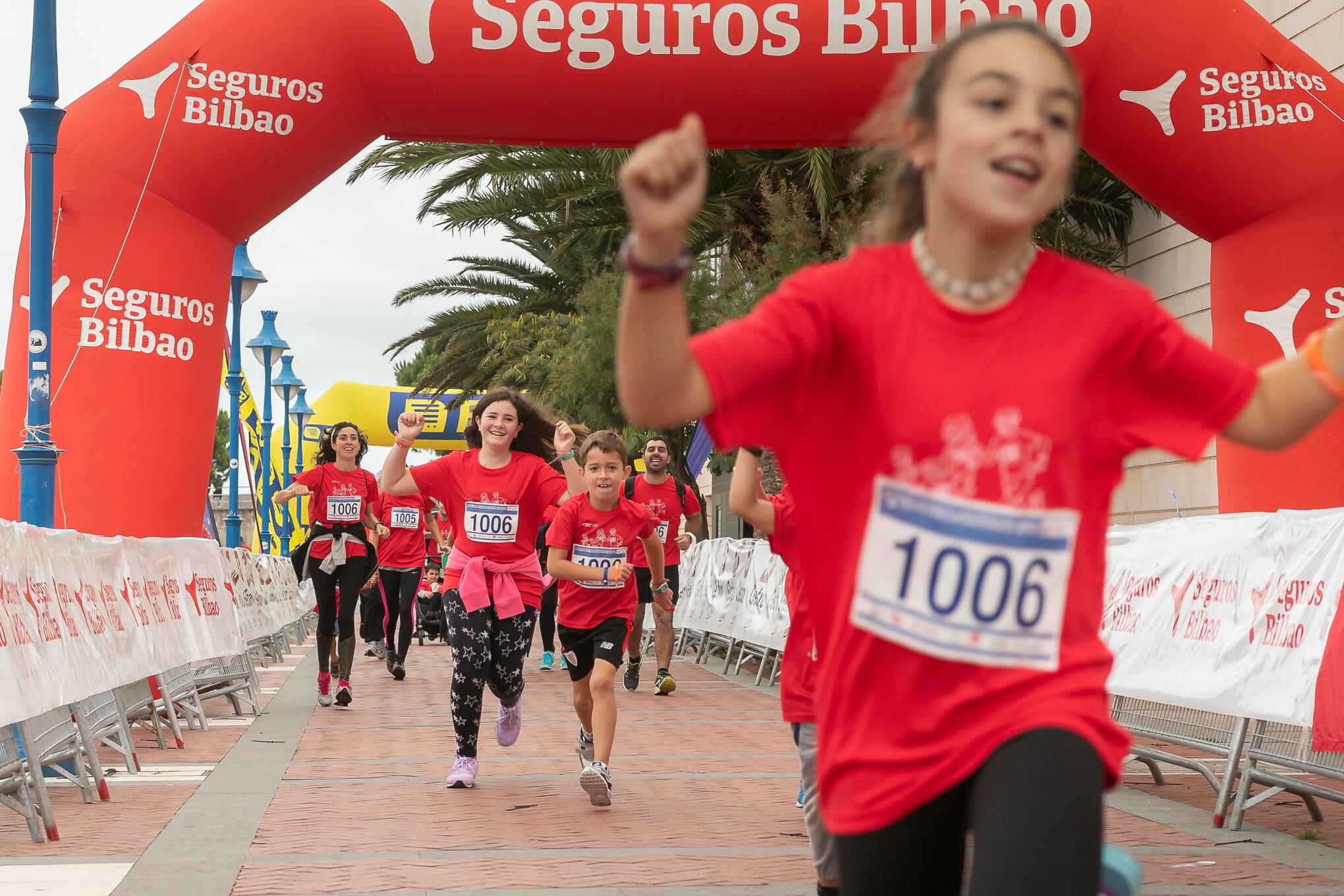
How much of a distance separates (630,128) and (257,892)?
6.47 meters

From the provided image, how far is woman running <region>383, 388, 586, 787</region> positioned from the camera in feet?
26.5

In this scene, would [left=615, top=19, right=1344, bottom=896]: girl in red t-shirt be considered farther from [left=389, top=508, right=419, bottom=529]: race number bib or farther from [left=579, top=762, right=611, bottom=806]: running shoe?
[left=389, top=508, right=419, bottom=529]: race number bib

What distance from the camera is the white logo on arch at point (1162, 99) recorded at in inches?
400

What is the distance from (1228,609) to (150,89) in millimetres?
7025

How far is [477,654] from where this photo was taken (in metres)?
8.14

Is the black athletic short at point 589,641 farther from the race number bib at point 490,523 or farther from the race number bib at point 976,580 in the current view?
the race number bib at point 976,580

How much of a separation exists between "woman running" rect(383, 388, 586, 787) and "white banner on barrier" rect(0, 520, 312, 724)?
1607mm

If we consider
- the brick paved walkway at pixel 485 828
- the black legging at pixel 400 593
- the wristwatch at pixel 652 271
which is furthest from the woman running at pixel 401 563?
the wristwatch at pixel 652 271

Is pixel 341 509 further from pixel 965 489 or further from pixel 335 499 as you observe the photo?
pixel 965 489

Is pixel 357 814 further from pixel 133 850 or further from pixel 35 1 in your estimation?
pixel 35 1

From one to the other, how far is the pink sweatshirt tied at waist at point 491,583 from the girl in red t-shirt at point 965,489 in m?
5.84

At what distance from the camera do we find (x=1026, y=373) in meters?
2.23

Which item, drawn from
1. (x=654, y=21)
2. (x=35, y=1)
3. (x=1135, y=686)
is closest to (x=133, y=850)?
(x=1135, y=686)

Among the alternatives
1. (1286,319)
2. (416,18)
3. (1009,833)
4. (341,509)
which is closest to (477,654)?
(416,18)
